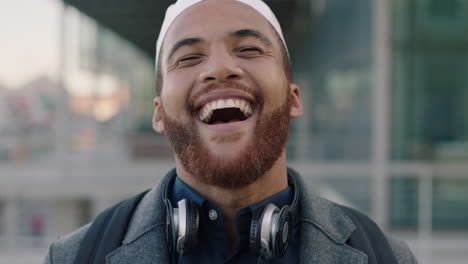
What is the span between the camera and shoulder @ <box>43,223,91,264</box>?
1539 millimetres

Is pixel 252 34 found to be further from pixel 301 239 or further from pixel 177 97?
pixel 301 239

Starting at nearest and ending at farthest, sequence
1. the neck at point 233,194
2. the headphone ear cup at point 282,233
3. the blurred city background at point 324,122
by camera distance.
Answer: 1. the headphone ear cup at point 282,233
2. the neck at point 233,194
3. the blurred city background at point 324,122

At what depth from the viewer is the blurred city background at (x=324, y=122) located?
23.5 feet

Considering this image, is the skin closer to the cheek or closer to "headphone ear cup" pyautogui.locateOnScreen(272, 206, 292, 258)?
the cheek

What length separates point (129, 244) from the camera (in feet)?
5.00

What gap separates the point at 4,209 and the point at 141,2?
11.8 feet

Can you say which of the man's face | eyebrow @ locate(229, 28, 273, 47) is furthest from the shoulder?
eyebrow @ locate(229, 28, 273, 47)

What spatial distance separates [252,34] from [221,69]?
17 centimetres

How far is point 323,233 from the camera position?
1546 millimetres

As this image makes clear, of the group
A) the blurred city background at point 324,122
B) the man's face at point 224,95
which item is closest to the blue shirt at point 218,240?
the man's face at point 224,95

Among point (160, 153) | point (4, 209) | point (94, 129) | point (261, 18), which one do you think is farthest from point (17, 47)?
point (261, 18)

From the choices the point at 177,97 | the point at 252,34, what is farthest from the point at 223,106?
the point at 252,34

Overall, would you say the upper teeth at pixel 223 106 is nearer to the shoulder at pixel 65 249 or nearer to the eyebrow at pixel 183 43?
the eyebrow at pixel 183 43

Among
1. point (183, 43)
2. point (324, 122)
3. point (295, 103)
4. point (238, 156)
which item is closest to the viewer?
point (238, 156)
